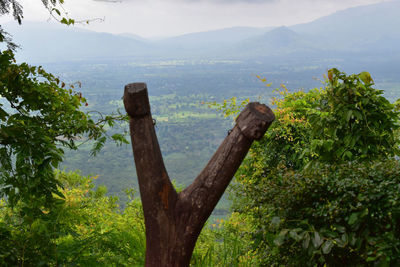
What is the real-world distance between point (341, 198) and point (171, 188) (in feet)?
2.85

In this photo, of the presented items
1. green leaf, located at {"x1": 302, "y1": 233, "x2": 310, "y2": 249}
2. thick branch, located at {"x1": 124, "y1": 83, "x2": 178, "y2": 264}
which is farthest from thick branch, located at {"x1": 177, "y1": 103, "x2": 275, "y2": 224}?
green leaf, located at {"x1": 302, "y1": 233, "x2": 310, "y2": 249}

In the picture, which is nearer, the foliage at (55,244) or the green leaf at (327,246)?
the green leaf at (327,246)

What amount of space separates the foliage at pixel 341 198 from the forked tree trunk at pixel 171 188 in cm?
34

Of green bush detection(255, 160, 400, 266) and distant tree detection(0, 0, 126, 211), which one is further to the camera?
distant tree detection(0, 0, 126, 211)

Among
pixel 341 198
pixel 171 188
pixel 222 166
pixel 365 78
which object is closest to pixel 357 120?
pixel 365 78

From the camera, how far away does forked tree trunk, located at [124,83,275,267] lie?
182cm

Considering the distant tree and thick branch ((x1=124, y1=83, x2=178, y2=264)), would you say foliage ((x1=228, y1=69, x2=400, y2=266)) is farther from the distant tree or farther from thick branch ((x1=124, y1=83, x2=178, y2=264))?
the distant tree

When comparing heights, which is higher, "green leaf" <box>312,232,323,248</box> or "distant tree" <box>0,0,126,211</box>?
"distant tree" <box>0,0,126,211</box>

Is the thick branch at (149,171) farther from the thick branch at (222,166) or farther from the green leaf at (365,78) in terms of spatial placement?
the green leaf at (365,78)

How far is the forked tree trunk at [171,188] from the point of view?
1.82 m

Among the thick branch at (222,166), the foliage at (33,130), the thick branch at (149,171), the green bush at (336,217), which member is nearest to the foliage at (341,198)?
the green bush at (336,217)

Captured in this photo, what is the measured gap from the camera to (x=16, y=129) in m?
2.17

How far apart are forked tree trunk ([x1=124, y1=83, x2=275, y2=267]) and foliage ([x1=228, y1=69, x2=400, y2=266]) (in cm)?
34

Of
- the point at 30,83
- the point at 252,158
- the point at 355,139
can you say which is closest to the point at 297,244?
the point at 355,139
